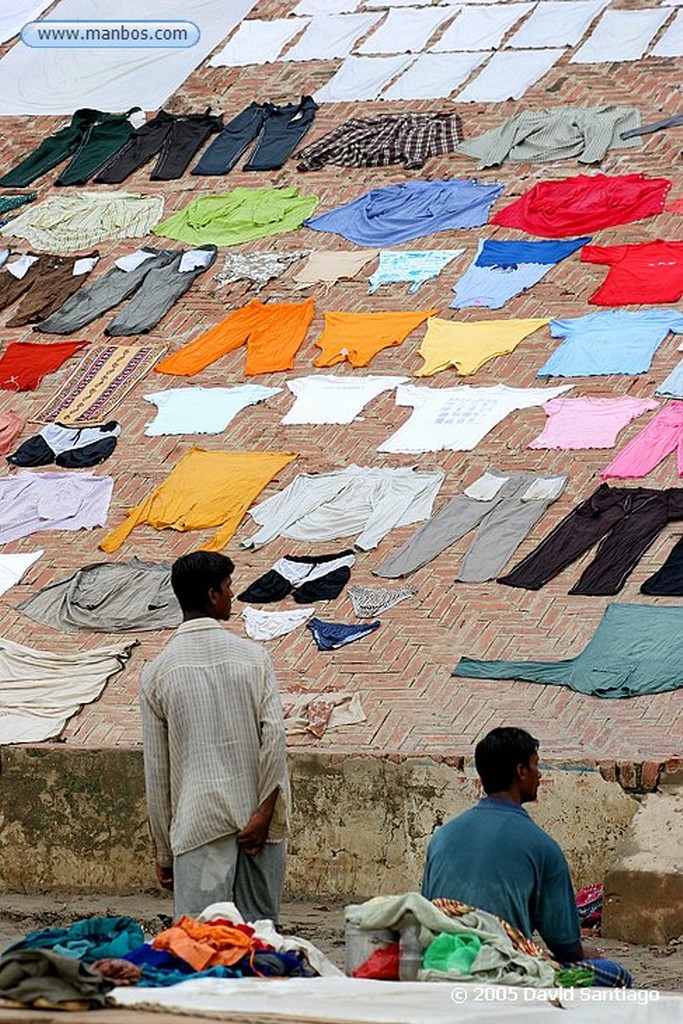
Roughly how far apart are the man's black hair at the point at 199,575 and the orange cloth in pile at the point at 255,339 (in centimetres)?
996

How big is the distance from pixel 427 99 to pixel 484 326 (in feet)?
17.6

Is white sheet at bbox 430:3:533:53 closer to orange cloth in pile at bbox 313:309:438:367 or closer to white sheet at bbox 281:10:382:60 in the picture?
white sheet at bbox 281:10:382:60

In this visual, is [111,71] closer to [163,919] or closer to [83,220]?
[83,220]

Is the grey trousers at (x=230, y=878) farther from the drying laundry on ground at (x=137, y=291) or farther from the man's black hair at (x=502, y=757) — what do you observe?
the drying laundry on ground at (x=137, y=291)

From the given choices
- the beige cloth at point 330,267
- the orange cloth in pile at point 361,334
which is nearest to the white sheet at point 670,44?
the beige cloth at point 330,267

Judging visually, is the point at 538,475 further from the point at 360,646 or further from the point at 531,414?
the point at 360,646

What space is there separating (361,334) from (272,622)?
15.6 ft

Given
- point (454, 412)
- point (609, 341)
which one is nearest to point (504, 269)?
point (609, 341)

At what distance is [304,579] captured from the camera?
12.9 meters

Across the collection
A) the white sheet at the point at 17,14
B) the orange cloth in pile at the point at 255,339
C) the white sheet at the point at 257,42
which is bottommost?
the orange cloth in pile at the point at 255,339

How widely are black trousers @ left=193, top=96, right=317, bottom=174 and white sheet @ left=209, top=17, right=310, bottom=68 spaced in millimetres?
1419

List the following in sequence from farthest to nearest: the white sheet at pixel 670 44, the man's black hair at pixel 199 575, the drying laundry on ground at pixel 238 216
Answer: the white sheet at pixel 670 44 → the drying laundry on ground at pixel 238 216 → the man's black hair at pixel 199 575

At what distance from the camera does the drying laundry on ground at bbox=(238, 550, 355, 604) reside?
12.7 m

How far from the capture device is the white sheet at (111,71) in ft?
74.2
